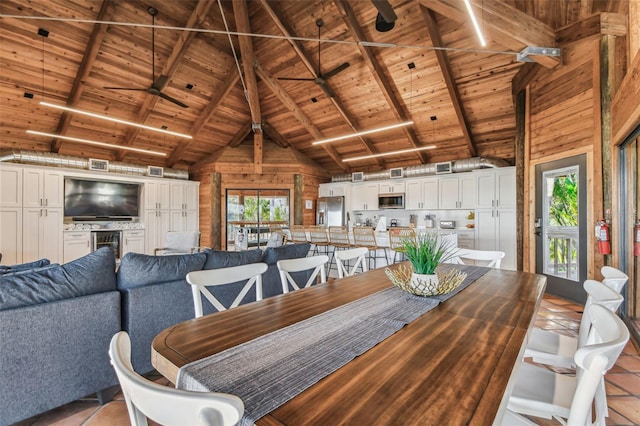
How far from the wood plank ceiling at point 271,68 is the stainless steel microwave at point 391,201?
1199mm

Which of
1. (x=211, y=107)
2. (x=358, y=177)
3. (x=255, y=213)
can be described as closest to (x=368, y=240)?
(x=358, y=177)

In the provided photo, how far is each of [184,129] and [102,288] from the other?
6.73 meters

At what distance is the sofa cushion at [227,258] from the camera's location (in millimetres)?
2771

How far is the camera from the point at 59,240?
6.63 m

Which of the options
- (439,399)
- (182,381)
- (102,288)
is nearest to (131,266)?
(102,288)

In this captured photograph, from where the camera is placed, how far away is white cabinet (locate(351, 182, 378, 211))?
8.81 m

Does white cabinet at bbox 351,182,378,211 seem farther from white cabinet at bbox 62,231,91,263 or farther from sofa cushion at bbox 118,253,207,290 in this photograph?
white cabinet at bbox 62,231,91,263

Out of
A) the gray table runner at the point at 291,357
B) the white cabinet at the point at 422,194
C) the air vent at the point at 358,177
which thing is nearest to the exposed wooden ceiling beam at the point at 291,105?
the air vent at the point at 358,177

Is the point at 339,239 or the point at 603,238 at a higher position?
the point at 603,238

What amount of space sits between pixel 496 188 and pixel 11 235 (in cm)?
1026

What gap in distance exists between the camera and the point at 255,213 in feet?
29.9

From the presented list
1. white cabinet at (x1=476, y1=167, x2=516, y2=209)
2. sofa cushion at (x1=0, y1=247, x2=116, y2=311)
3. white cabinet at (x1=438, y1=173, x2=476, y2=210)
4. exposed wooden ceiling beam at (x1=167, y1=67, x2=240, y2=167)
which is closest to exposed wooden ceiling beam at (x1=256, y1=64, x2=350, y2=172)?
exposed wooden ceiling beam at (x1=167, y1=67, x2=240, y2=167)

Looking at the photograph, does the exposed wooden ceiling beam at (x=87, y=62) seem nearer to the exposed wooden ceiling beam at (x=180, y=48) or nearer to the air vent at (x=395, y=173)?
the exposed wooden ceiling beam at (x=180, y=48)

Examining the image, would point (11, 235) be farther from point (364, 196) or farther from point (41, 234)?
point (364, 196)
